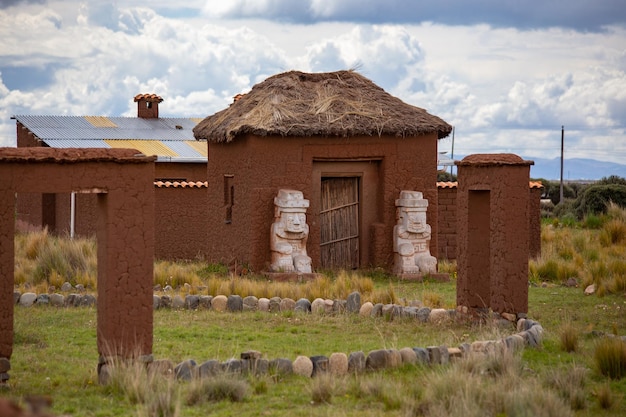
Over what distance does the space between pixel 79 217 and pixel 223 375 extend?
18275 millimetres

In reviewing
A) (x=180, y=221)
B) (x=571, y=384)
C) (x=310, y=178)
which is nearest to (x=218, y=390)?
(x=571, y=384)

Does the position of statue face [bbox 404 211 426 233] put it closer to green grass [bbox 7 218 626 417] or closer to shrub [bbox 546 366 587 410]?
green grass [bbox 7 218 626 417]

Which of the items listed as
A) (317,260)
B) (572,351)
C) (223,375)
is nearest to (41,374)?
(223,375)

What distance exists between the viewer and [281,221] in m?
19.0

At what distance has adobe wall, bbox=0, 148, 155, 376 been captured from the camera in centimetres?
909

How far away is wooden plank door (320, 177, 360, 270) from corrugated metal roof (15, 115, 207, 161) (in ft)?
28.9

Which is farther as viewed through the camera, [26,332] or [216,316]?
[216,316]

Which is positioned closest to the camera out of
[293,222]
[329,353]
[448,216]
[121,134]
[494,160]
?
[329,353]

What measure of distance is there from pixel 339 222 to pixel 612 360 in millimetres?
10753

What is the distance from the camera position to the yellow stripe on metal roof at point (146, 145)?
29.2 metres

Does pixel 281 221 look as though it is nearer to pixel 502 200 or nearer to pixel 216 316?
pixel 216 316

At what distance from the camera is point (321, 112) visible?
1950 centimetres

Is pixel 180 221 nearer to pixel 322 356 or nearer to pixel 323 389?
pixel 322 356

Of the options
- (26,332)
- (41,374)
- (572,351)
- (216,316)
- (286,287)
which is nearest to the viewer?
(41,374)
